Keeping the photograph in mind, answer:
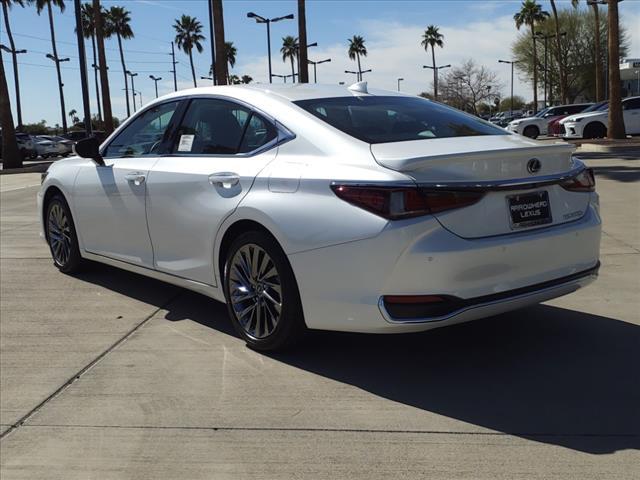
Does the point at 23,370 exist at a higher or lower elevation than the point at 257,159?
lower

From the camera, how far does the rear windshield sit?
3916mm

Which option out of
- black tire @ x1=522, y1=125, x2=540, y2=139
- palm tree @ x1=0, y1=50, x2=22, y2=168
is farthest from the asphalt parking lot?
black tire @ x1=522, y1=125, x2=540, y2=139

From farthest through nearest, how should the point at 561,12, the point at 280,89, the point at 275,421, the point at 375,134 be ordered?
the point at 561,12
the point at 280,89
the point at 375,134
the point at 275,421

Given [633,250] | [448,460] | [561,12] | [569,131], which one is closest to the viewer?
[448,460]

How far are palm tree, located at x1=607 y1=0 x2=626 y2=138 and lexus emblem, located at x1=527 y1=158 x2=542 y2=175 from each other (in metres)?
21.3

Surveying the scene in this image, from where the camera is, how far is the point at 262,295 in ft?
13.1

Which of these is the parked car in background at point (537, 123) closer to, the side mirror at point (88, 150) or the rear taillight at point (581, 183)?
the side mirror at point (88, 150)

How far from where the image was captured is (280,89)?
454cm

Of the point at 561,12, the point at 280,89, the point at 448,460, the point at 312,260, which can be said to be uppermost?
the point at 561,12

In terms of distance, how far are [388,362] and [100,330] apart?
2075mm

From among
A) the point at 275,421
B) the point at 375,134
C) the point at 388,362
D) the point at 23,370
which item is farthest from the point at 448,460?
the point at 23,370

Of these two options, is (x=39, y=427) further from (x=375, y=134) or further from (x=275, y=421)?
(x=375, y=134)

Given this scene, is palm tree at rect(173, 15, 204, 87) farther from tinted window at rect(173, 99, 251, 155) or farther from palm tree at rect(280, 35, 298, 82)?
tinted window at rect(173, 99, 251, 155)

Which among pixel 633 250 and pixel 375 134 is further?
pixel 633 250
